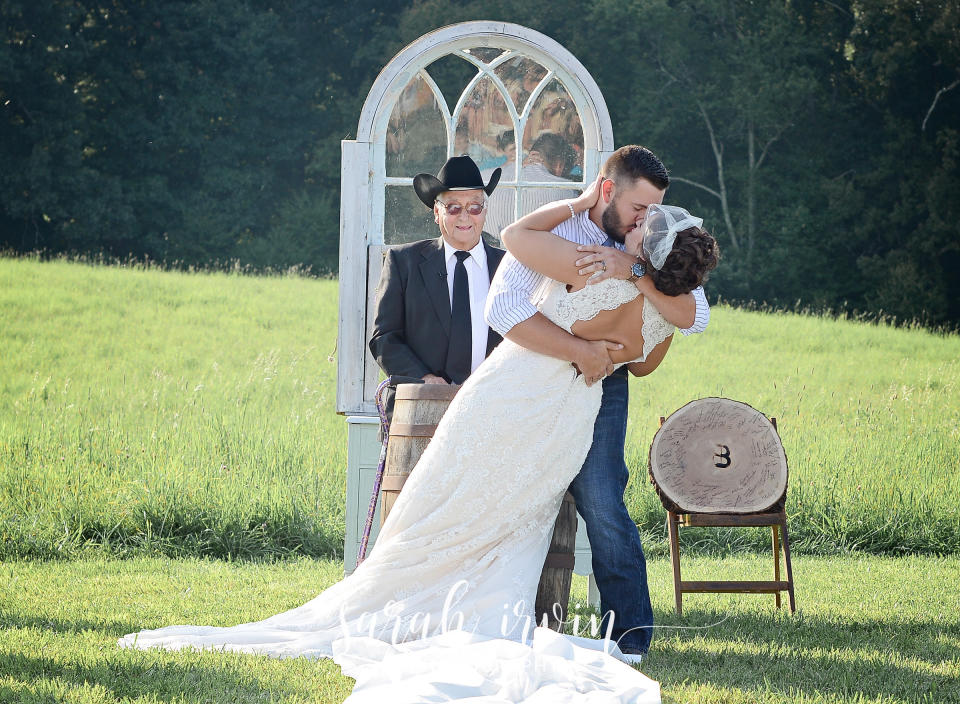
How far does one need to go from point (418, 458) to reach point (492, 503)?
16.3 inches

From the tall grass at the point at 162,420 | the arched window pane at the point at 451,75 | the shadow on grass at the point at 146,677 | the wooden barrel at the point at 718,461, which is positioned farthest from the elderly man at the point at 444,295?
the arched window pane at the point at 451,75

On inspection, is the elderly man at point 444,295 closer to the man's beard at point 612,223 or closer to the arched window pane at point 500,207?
the arched window pane at point 500,207

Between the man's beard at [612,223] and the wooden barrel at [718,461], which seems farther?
the wooden barrel at [718,461]

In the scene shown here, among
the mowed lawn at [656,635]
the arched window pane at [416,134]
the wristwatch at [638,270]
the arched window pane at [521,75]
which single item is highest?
the arched window pane at [521,75]

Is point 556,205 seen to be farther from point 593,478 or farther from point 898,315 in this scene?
point 898,315

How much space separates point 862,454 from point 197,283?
1168cm

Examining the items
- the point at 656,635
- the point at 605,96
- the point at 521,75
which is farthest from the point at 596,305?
the point at 605,96

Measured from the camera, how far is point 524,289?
3.70m

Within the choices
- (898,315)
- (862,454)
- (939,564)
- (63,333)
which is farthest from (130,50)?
(939,564)

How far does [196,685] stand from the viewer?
3387 mm

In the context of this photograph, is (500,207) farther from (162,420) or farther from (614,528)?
(162,420)

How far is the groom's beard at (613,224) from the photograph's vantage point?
3.59 meters

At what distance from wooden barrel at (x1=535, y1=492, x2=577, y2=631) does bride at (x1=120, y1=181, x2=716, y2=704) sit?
125mm

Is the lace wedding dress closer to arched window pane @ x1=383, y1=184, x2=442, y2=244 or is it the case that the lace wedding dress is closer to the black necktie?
the black necktie
